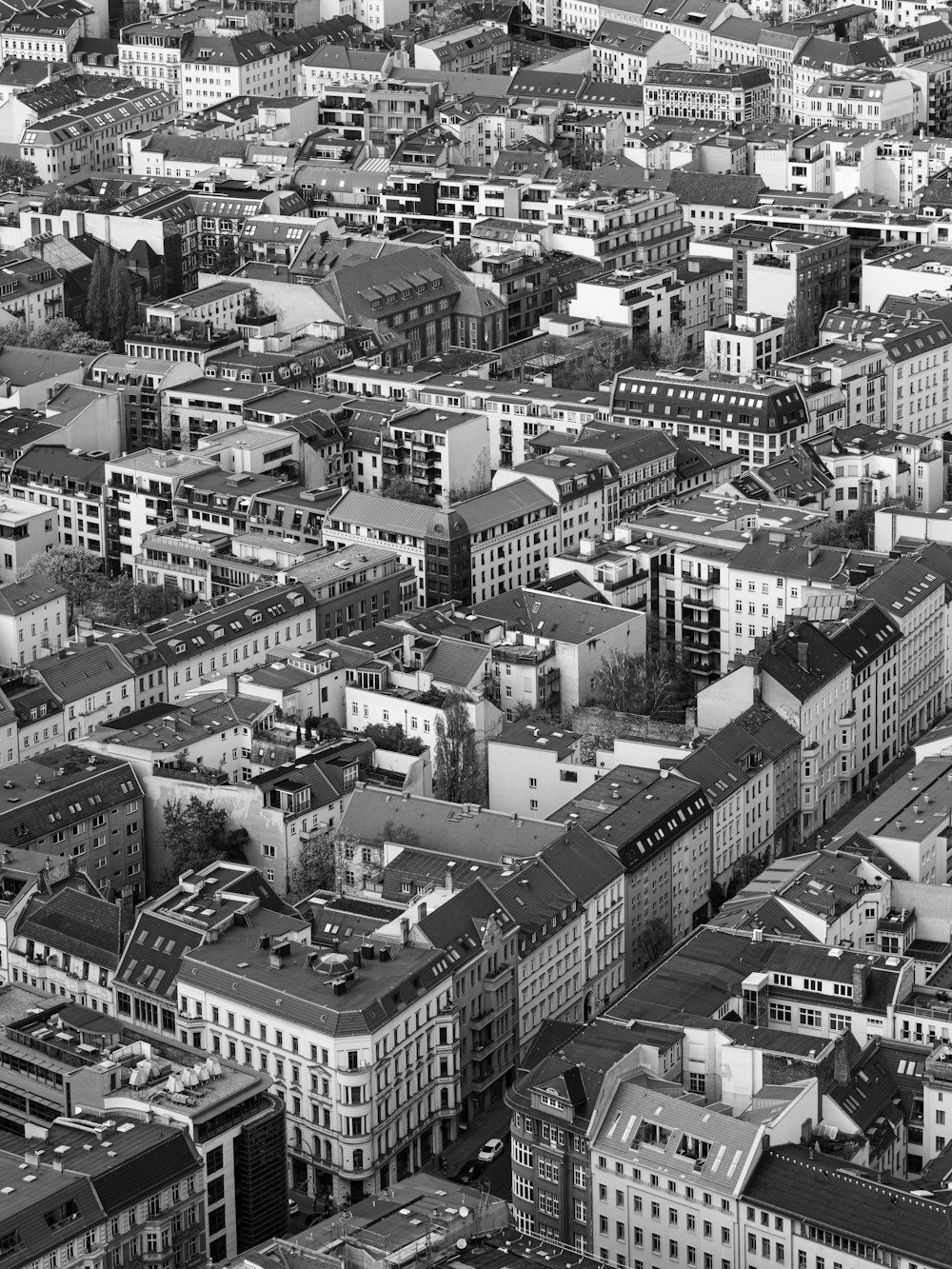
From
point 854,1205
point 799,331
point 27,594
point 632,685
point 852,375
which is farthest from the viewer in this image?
point 799,331

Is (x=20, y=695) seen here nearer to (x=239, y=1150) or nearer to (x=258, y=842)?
(x=258, y=842)

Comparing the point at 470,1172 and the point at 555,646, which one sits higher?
the point at 555,646

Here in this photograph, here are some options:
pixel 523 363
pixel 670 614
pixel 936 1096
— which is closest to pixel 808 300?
pixel 523 363

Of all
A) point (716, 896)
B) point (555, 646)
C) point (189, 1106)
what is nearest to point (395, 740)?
point (555, 646)

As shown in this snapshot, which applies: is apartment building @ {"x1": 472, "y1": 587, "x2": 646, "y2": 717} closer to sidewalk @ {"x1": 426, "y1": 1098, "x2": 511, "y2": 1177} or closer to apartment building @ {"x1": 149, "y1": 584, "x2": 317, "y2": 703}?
apartment building @ {"x1": 149, "y1": 584, "x2": 317, "y2": 703}

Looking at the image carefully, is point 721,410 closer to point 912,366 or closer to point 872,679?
point 912,366

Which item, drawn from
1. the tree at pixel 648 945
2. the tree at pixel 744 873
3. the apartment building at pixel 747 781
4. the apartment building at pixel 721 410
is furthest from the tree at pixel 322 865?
the apartment building at pixel 721 410
